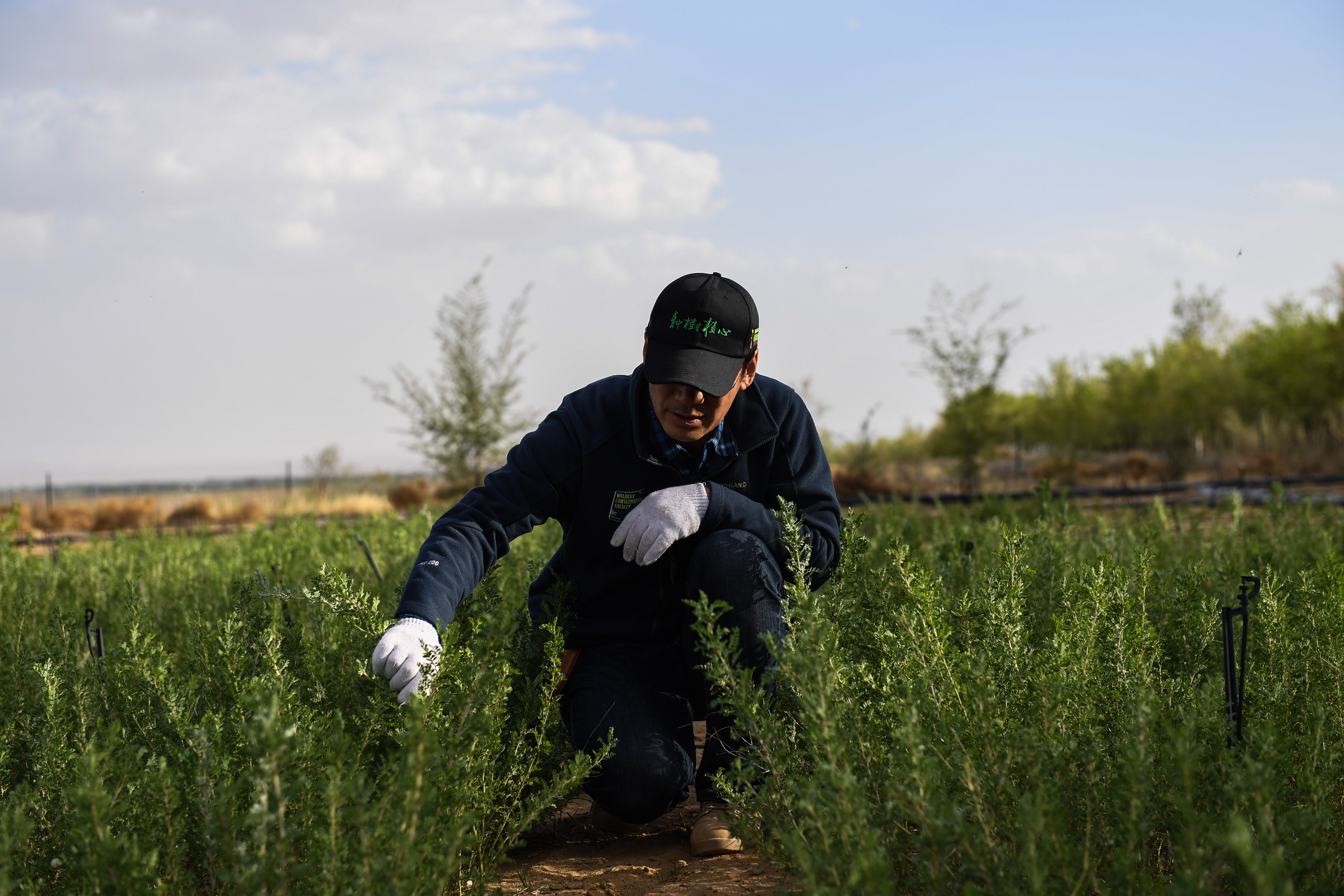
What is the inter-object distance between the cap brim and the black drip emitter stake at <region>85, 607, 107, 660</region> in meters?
1.71

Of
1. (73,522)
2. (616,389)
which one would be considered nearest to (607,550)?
(616,389)

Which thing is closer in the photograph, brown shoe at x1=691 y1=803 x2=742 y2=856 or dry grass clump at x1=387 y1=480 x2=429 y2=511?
brown shoe at x1=691 y1=803 x2=742 y2=856

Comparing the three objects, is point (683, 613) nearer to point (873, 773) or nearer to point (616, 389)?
point (616, 389)

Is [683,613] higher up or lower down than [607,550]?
lower down

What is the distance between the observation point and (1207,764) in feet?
5.60

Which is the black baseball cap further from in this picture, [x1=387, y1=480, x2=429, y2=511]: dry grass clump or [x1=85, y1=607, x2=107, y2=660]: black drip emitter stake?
[x1=387, y1=480, x2=429, y2=511]: dry grass clump

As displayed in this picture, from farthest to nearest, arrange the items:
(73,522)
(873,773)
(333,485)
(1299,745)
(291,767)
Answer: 1. (333,485)
2. (73,522)
3. (1299,745)
4. (873,773)
5. (291,767)

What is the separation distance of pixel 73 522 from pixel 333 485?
7954 millimetres

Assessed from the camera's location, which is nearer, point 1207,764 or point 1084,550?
point 1207,764

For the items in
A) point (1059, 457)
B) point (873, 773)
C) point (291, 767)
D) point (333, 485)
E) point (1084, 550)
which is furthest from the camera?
point (333, 485)

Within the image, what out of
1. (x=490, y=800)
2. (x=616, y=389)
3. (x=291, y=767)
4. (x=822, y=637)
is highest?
(x=616, y=389)

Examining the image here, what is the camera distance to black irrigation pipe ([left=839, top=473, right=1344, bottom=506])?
432 inches

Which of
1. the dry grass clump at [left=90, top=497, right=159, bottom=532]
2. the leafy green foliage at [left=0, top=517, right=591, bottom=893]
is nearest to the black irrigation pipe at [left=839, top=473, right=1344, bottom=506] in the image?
the leafy green foliage at [left=0, top=517, right=591, bottom=893]

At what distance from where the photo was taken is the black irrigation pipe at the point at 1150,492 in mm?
10961
